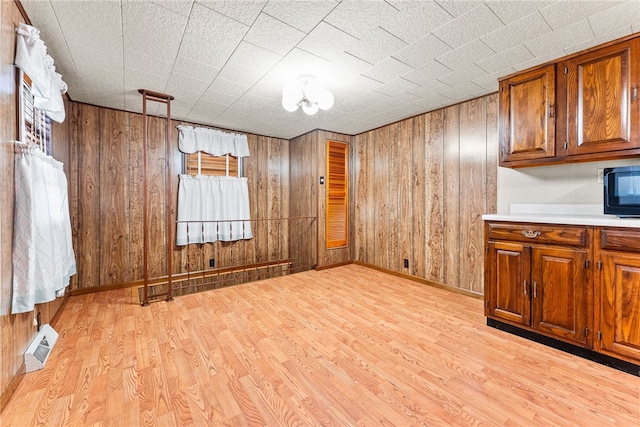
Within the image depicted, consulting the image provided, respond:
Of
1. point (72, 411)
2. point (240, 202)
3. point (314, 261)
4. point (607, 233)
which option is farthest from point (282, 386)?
point (240, 202)

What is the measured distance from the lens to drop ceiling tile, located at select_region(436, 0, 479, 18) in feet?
5.61

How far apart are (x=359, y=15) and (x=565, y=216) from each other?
2.37 m

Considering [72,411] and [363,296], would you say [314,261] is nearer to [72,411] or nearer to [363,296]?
[363,296]

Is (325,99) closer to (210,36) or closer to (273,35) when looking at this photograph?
(273,35)

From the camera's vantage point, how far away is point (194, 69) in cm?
256

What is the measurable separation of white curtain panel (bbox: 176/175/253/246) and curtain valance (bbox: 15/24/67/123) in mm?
1923

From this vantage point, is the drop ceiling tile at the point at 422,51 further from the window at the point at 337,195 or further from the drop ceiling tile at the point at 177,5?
the window at the point at 337,195

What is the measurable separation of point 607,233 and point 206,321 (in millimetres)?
3293

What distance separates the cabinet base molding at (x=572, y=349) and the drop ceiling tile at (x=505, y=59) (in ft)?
7.66

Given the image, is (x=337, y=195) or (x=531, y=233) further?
(x=337, y=195)

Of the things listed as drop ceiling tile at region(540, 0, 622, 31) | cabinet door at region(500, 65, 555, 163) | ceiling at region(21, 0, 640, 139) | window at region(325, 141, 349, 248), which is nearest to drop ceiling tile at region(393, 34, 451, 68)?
ceiling at region(21, 0, 640, 139)

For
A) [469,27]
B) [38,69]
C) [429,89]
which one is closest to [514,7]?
[469,27]

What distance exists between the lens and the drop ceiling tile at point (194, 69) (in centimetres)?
242

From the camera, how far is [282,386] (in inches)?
64.7
